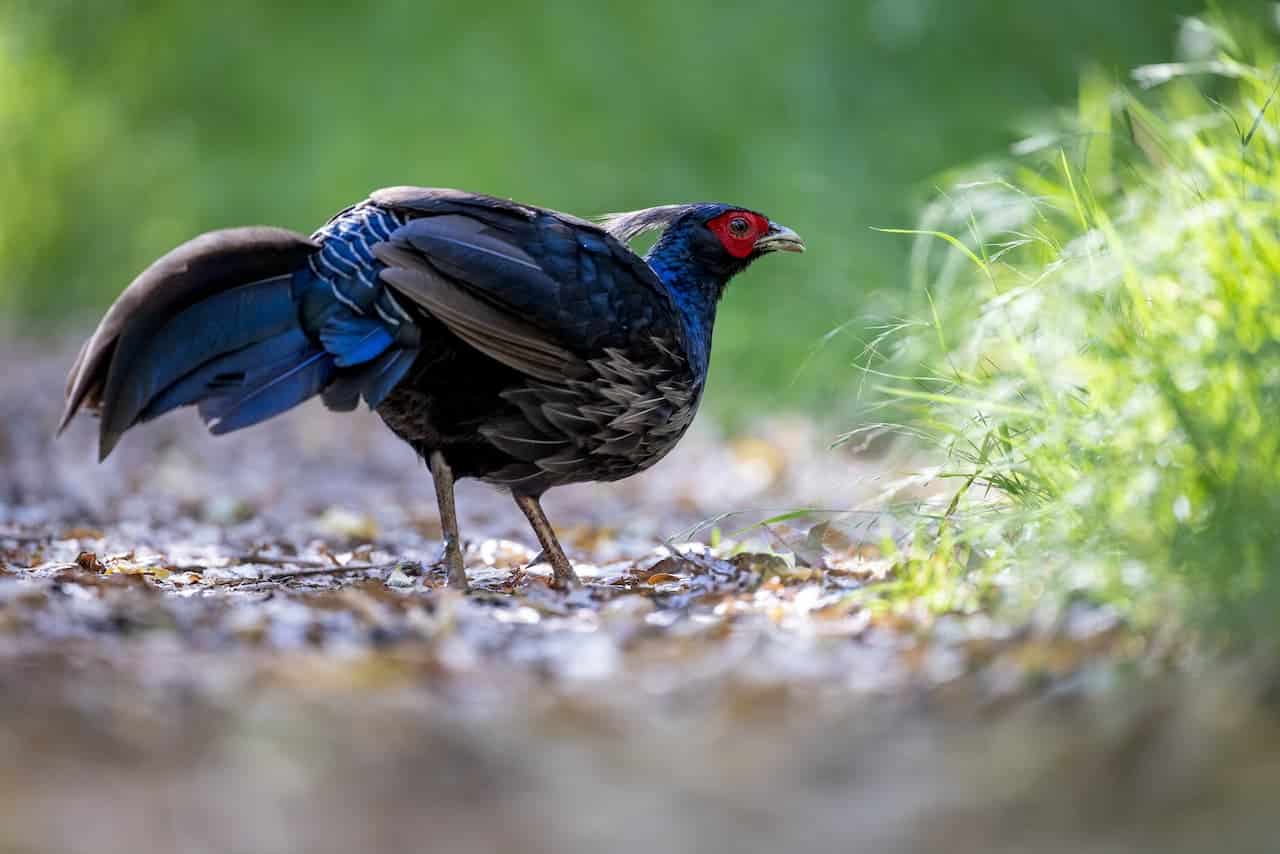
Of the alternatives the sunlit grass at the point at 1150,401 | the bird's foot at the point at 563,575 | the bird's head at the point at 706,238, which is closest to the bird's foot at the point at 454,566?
the bird's foot at the point at 563,575

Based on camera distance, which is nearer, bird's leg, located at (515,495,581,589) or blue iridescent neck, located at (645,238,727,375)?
bird's leg, located at (515,495,581,589)

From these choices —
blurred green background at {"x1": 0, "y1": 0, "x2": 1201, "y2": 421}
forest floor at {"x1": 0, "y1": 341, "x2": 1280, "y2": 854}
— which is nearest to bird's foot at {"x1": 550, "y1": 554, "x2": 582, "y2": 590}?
forest floor at {"x1": 0, "y1": 341, "x2": 1280, "y2": 854}

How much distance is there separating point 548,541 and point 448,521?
1.08ft

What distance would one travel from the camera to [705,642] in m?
2.84

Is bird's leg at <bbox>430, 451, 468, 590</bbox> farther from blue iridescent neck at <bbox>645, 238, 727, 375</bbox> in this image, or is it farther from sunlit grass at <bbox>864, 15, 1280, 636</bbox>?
sunlit grass at <bbox>864, 15, 1280, 636</bbox>

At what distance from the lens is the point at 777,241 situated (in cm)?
440

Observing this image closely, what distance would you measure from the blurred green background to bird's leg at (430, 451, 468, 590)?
9.20 feet

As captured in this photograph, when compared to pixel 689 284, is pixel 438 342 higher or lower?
lower

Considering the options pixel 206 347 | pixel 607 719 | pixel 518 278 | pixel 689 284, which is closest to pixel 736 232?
pixel 689 284

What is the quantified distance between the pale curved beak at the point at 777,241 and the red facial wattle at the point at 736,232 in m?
0.03

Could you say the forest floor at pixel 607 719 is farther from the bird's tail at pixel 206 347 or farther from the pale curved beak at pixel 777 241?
the pale curved beak at pixel 777 241

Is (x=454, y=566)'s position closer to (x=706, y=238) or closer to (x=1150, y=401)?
(x=706, y=238)

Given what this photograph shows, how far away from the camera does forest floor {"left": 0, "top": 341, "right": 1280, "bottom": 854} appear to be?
1.89m

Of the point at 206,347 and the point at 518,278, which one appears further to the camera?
the point at 518,278
